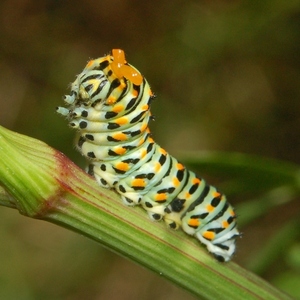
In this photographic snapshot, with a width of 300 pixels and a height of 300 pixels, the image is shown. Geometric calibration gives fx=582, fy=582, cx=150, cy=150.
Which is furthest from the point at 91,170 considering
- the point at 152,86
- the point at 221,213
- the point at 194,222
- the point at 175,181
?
the point at 152,86

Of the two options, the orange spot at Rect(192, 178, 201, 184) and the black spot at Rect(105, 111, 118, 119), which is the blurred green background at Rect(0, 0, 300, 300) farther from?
the black spot at Rect(105, 111, 118, 119)

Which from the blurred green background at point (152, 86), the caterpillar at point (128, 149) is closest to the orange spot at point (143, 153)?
the caterpillar at point (128, 149)

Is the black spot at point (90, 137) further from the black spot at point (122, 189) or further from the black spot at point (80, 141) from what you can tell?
the black spot at point (122, 189)

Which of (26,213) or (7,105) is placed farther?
Result: (7,105)

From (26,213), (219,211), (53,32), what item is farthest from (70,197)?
(53,32)

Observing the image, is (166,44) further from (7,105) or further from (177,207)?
(177,207)

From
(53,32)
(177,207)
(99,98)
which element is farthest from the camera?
(53,32)
